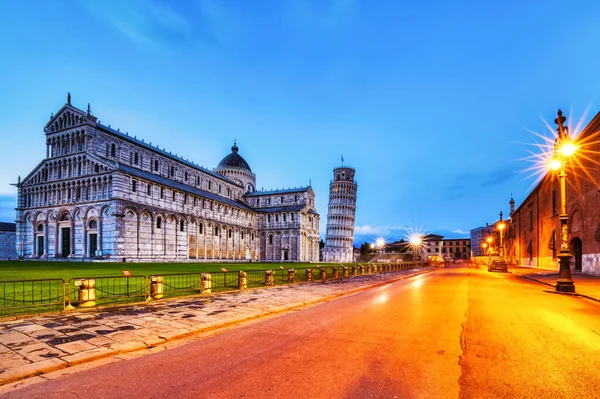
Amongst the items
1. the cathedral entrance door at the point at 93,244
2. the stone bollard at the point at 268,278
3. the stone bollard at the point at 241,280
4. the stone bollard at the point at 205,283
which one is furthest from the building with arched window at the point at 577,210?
the cathedral entrance door at the point at 93,244

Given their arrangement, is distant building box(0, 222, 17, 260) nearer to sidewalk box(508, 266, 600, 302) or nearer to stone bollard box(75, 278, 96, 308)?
stone bollard box(75, 278, 96, 308)

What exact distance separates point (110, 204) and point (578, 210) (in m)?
53.9

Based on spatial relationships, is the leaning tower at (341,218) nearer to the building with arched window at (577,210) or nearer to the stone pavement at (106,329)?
the building with arched window at (577,210)

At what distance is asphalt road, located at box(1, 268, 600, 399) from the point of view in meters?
4.55

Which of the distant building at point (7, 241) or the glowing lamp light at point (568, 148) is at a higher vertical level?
the glowing lamp light at point (568, 148)

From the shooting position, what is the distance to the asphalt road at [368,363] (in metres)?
4.55

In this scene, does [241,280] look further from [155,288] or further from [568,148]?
[568,148]

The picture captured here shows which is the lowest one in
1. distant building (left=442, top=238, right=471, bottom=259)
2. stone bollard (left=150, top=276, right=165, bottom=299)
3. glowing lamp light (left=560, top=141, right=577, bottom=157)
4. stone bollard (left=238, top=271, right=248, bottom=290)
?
distant building (left=442, top=238, right=471, bottom=259)

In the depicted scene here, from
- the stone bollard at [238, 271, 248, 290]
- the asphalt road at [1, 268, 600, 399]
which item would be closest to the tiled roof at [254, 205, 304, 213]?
the stone bollard at [238, 271, 248, 290]

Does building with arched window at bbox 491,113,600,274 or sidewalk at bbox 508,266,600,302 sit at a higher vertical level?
building with arched window at bbox 491,113,600,274

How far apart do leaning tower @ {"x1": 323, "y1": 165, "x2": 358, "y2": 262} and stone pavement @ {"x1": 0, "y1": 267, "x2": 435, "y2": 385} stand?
102 metres

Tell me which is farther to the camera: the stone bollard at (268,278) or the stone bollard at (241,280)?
the stone bollard at (268,278)

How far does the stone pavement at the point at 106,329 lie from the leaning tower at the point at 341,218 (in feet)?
333

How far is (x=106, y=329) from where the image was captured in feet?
26.4
